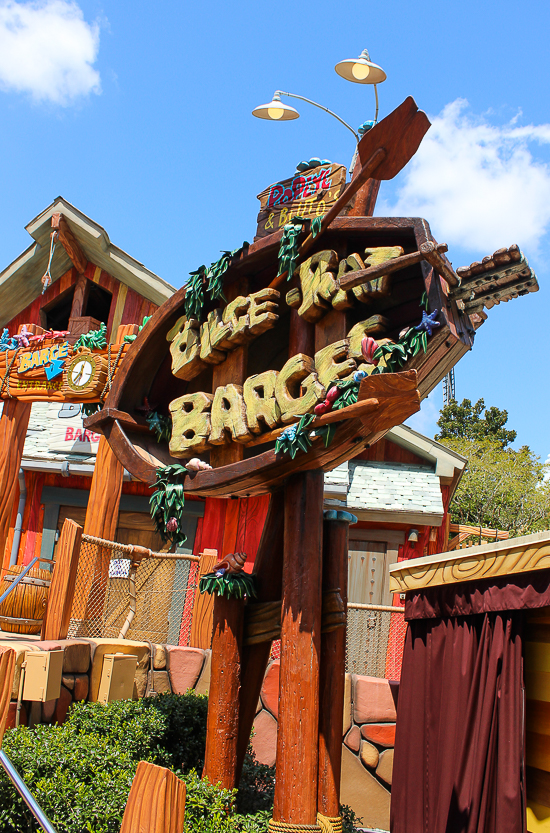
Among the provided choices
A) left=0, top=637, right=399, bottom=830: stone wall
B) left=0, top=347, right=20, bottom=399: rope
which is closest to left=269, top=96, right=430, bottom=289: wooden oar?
left=0, top=637, right=399, bottom=830: stone wall

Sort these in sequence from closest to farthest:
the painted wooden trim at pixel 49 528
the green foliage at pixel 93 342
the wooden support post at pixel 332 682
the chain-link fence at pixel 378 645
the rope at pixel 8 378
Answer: the wooden support post at pixel 332 682, the green foliage at pixel 93 342, the rope at pixel 8 378, the chain-link fence at pixel 378 645, the painted wooden trim at pixel 49 528

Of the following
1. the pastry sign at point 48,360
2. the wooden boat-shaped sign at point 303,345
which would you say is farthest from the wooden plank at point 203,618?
the pastry sign at point 48,360

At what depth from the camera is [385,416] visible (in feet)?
13.0

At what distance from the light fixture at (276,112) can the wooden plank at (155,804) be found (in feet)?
18.9

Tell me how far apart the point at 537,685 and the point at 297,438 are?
1.85 metres

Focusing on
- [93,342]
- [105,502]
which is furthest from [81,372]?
[105,502]

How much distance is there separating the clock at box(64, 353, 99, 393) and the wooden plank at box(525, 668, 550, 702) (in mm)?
4687

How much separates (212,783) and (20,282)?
9313mm

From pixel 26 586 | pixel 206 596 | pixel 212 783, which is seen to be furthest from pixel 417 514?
pixel 212 783

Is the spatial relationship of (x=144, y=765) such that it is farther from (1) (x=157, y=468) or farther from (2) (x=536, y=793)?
(1) (x=157, y=468)

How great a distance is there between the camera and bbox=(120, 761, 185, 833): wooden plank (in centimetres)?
226

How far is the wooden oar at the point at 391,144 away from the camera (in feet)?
13.6

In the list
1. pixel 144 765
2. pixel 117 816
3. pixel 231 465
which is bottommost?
pixel 117 816

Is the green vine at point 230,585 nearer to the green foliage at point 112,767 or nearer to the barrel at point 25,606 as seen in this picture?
the green foliage at point 112,767
